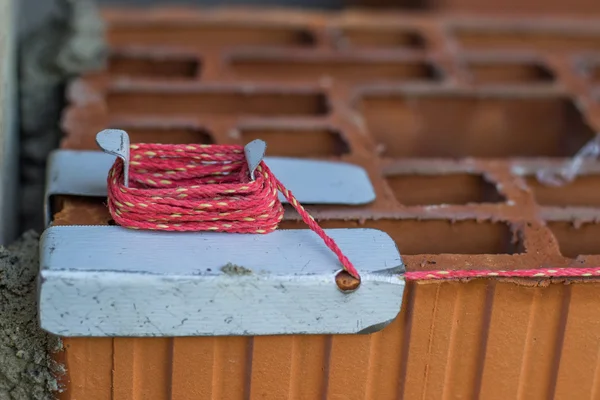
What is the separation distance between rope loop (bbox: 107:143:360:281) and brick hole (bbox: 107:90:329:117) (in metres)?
0.67

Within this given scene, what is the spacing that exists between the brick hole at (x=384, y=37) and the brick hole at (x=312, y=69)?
175 mm

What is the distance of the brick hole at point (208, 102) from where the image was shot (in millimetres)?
2301

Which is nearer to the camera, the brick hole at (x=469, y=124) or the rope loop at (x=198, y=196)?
the rope loop at (x=198, y=196)

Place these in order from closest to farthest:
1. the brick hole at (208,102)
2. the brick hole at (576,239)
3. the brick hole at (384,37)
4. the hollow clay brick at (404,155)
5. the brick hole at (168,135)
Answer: the hollow clay brick at (404,155)
the brick hole at (576,239)
the brick hole at (168,135)
the brick hole at (208,102)
the brick hole at (384,37)

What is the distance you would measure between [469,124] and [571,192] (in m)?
0.50

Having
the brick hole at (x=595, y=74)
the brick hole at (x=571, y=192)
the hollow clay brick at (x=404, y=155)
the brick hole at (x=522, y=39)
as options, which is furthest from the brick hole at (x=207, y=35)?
the brick hole at (x=571, y=192)

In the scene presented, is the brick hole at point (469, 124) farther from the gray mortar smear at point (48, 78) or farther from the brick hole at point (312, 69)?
the gray mortar smear at point (48, 78)

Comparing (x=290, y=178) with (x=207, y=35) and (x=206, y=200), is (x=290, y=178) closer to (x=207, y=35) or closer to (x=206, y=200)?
(x=206, y=200)

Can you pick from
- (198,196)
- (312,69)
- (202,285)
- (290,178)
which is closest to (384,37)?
(312,69)

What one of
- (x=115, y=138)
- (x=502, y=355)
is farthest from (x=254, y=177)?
(x=502, y=355)

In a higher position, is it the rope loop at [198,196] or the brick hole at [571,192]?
the brick hole at [571,192]

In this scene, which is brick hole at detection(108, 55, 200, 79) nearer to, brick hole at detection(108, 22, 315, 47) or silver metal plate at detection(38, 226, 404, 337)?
brick hole at detection(108, 22, 315, 47)

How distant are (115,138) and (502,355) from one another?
2.52ft

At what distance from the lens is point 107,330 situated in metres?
1.45
